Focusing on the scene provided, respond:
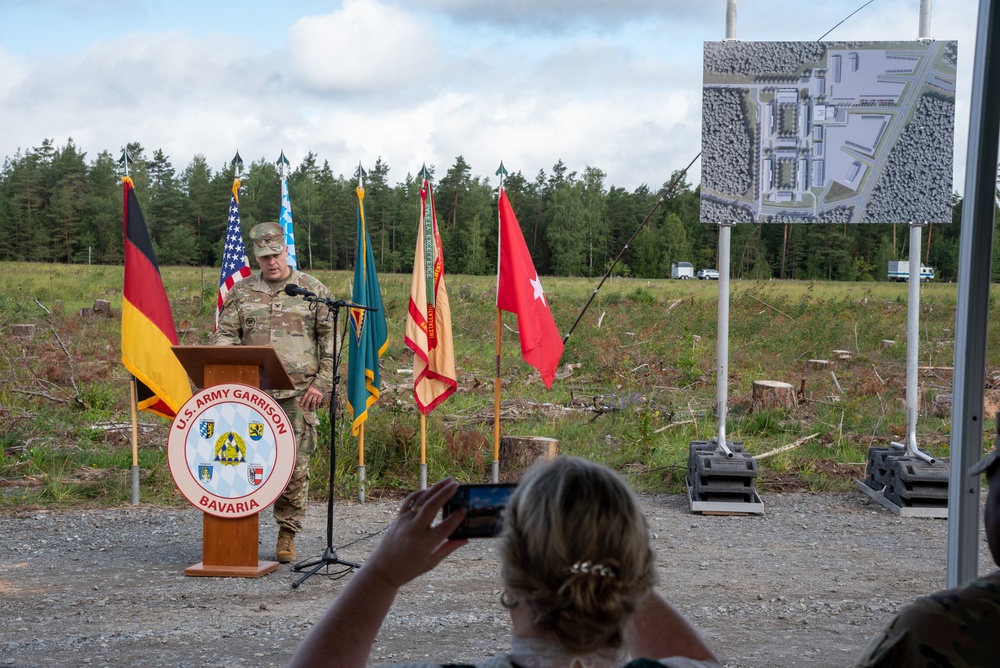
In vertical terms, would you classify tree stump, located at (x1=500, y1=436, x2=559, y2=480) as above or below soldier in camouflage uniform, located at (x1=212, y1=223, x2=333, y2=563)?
below

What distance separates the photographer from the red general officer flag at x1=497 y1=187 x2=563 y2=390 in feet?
22.6

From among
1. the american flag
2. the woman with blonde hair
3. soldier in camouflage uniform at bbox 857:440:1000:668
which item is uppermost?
the american flag

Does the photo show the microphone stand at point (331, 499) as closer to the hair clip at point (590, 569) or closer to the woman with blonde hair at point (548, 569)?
the woman with blonde hair at point (548, 569)

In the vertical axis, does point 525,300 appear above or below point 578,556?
above

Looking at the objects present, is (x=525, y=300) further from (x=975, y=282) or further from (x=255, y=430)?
(x=975, y=282)

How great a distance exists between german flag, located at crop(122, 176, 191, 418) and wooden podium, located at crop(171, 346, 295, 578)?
137cm

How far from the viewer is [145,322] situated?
21.7 ft

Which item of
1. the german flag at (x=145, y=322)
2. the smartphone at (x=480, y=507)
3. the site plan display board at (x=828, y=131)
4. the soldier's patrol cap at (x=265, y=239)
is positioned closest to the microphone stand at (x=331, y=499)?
the soldier's patrol cap at (x=265, y=239)

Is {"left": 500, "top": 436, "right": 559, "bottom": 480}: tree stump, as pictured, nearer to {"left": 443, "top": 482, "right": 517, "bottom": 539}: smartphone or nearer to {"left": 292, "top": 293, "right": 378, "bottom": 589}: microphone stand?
{"left": 292, "top": 293, "right": 378, "bottom": 589}: microphone stand

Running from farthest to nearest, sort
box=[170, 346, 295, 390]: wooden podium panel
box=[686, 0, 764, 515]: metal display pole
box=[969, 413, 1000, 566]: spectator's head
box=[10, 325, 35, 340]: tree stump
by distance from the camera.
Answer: box=[10, 325, 35, 340]: tree stump < box=[686, 0, 764, 515]: metal display pole < box=[170, 346, 295, 390]: wooden podium panel < box=[969, 413, 1000, 566]: spectator's head

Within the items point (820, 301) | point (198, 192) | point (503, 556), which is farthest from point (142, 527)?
point (198, 192)

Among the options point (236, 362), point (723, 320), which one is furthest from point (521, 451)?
point (236, 362)

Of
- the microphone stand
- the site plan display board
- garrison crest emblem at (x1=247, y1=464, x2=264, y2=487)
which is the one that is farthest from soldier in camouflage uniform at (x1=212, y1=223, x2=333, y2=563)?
the site plan display board

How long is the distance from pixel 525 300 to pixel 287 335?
1888 mm
